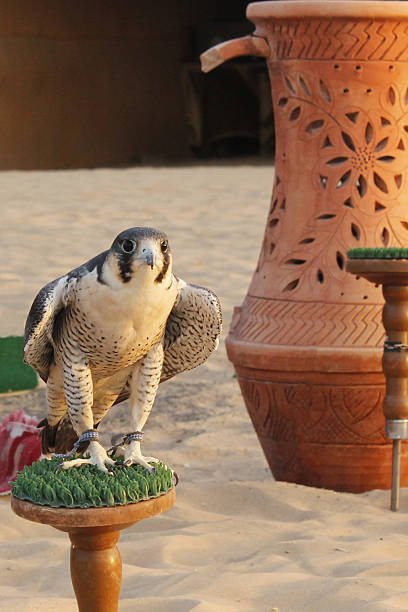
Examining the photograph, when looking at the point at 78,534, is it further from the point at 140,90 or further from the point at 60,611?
the point at 140,90

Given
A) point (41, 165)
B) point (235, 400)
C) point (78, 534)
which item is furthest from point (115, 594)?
point (41, 165)

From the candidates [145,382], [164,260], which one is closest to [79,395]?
[145,382]

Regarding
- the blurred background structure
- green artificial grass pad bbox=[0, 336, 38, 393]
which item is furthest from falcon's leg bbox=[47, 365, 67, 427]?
the blurred background structure

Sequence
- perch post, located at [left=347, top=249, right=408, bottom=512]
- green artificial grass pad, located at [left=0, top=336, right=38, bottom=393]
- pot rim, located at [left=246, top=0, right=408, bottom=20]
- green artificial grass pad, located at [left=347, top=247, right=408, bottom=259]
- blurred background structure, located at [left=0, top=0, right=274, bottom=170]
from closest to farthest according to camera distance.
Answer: green artificial grass pad, located at [left=347, top=247, right=408, bottom=259] < perch post, located at [left=347, top=249, right=408, bottom=512] < pot rim, located at [left=246, top=0, right=408, bottom=20] < green artificial grass pad, located at [left=0, top=336, right=38, bottom=393] < blurred background structure, located at [left=0, top=0, right=274, bottom=170]

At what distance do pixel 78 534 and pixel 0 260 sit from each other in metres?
Result: 6.15

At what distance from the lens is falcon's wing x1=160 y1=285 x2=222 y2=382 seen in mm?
3010

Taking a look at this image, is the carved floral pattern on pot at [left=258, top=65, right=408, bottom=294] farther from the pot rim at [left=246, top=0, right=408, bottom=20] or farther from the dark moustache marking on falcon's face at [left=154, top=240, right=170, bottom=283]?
the dark moustache marking on falcon's face at [left=154, top=240, right=170, bottom=283]

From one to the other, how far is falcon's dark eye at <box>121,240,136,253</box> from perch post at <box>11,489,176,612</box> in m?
0.53

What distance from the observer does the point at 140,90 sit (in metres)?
16.9

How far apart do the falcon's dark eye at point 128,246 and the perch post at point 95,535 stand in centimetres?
53

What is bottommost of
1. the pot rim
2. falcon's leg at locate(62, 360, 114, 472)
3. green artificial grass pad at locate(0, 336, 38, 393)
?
green artificial grass pad at locate(0, 336, 38, 393)

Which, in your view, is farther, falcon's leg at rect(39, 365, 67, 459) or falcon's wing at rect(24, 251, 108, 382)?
falcon's leg at rect(39, 365, 67, 459)

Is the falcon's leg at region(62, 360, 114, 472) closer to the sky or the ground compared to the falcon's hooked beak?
closer to the ground

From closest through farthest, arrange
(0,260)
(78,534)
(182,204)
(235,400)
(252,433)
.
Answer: (78,534) < (252,433) < (235,400) < (0,260) < (182,204)
